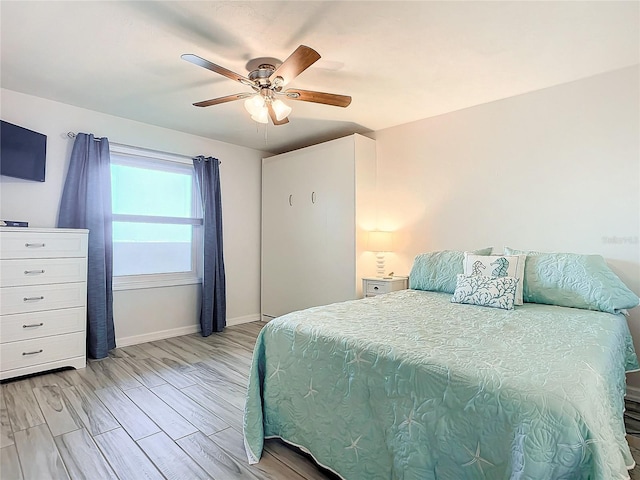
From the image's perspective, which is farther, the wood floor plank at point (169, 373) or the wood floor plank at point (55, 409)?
the wood floor plank at point (169, 373)

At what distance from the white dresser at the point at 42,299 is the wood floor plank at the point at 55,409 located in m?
0.36

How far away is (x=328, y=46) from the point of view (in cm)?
219

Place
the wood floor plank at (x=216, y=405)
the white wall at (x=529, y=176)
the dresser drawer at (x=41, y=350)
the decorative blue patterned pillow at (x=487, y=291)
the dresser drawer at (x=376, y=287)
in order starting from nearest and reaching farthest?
the wood floor plank at (x=216, y=405), the decorative blue patterned pillow at (x=487, y=291), the white wall at (x=529, y=176), the dresser drawer at (x=41, y=350), the dresser drawer at (x=376, y=287)

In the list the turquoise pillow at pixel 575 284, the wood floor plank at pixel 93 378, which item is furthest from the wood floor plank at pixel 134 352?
the turquoise pillow at pixel 575 284

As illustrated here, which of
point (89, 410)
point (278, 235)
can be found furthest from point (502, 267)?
point (89, 410)

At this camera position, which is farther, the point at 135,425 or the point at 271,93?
the point at 271,93

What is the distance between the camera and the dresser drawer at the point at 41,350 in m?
2.58

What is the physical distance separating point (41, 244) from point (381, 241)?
119 inches

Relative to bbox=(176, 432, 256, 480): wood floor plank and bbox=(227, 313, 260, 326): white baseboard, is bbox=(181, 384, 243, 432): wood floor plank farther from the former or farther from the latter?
bbox=(227, 313, 260, 326): white baseboard

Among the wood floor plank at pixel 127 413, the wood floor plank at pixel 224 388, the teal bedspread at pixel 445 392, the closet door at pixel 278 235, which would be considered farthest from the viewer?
the closet door at pixel 278 235

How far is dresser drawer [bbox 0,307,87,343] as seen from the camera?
2.59 meters

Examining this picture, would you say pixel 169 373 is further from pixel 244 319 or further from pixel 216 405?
pixel 244 319

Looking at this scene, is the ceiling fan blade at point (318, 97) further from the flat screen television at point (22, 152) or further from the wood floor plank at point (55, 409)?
the wood floor plank at point (55, 409)

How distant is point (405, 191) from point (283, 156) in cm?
169
